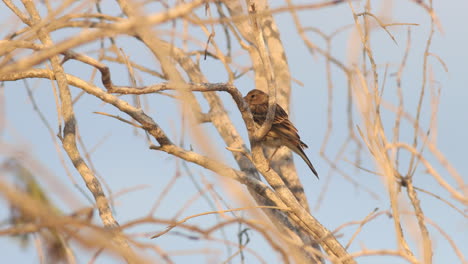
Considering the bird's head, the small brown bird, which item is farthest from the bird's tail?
the bird's head

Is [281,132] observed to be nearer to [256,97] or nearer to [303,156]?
[303,156]

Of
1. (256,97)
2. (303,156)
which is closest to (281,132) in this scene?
(303,156)

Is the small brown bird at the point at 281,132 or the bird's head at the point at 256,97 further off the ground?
the bird's head at the point at 256,97

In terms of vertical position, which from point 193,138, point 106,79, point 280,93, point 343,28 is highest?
point 280,93

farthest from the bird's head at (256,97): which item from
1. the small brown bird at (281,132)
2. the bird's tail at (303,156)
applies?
the bird's tail at (303,156)

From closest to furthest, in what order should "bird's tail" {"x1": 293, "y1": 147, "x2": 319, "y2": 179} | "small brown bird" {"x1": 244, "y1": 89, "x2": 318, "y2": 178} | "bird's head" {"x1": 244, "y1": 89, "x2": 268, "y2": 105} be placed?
"small brown bird" {"x1": 244, "y1": 89, "x2": 318, "y2": 178} → "bird's tail" {"x1": 293, "y1": 147, "x2": 319, "y2": 179} → "bird's head" {"x1": 244, "y1": 89, "x2": 268, "y2": 105}

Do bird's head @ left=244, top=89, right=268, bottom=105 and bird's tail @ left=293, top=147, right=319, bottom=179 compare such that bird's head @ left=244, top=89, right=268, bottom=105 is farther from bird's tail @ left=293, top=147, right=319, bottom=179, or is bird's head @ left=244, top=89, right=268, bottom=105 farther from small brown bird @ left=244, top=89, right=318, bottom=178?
bird's tail @ left=293, top=147, right=319, bottom=179

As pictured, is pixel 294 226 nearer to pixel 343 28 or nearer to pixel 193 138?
pixel 343 28

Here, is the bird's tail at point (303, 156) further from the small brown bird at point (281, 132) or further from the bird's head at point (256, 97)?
the bird's head at point (256, 97)

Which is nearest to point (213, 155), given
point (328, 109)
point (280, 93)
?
point (328, 109)

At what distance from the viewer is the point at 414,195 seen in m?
5.45

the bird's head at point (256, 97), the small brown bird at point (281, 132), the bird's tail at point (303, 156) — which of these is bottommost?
the bird's tail at point (303, 156)

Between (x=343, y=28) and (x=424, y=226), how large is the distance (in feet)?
10.1

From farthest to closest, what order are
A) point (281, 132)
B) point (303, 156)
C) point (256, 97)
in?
point (256, 97)
point (303, 156)
point (281, 132)
